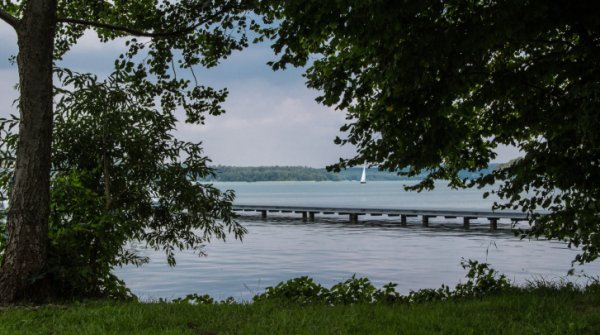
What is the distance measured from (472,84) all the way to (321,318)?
15.4ft

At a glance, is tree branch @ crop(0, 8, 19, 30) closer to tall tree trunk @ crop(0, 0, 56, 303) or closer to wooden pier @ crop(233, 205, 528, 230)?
tall tree trunk @ crop(0, 0, 56, 303)

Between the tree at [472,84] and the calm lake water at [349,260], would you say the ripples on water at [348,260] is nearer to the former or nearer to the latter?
the calm lake water at [349,260]

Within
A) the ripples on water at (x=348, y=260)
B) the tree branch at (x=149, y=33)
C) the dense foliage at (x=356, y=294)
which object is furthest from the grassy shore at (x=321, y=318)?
the ripples on water at (x=348, y=260)

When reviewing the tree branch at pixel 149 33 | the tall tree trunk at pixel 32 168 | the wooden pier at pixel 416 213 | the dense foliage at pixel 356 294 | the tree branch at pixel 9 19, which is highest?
the tree branch at pixel 149 33

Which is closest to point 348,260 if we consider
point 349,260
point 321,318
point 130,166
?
point 349,260

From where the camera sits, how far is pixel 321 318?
7.90 metres

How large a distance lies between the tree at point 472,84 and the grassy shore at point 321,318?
8.40 ft

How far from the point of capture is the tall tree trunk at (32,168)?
988 cm

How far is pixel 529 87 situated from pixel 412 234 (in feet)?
120

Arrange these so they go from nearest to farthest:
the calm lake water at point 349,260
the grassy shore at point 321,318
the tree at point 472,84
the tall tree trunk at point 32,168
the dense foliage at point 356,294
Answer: the grassy shore at point 321,318
the tree at point 472,84
the tall tree trunk at point 32,168
the dense foliage at point 356,294
the calm lake water at point 349,260

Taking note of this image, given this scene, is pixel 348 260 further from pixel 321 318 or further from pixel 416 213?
pixel 321 318

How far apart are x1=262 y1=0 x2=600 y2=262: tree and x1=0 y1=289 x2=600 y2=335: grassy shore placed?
2560mm

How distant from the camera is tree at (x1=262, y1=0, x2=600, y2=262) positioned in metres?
8.66

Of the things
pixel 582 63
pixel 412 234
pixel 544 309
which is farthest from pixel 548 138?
pixel 412 234
